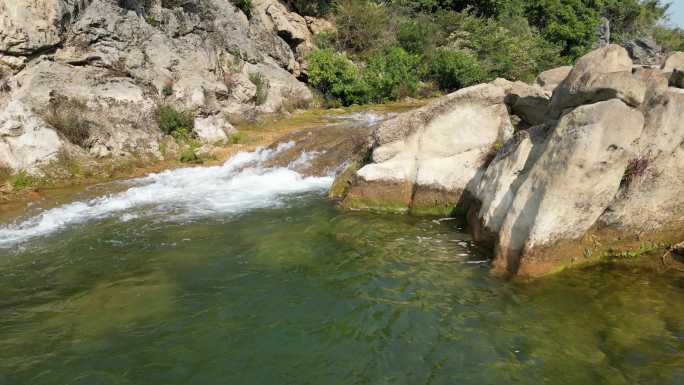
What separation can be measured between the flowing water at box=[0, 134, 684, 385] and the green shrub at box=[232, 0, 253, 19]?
19.5 m

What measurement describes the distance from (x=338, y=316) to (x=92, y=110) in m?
14.1

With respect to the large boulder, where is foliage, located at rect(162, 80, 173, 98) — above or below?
above

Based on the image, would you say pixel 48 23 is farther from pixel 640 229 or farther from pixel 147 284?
pixel 640 229

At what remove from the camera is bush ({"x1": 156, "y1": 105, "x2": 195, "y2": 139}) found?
56.3 feet

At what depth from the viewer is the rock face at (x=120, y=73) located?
14930mm

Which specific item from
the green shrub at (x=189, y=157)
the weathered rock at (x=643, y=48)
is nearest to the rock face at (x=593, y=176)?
the green shrub at (x=189, y=157)

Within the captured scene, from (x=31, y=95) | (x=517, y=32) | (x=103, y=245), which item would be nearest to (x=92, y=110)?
(x=31, y=95)

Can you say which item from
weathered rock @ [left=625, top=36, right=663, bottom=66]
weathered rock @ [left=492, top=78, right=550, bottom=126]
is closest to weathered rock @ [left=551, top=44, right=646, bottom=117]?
weathered rock @ [left=492, top=78, right=550, bottom=126]

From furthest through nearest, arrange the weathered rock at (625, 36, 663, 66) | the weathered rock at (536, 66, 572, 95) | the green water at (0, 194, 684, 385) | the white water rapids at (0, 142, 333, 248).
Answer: the weathered rock at (625, 36, 663, 66)
the weathered rock at (536, 66, 572, 95)
the white water rapids at (0, 142, 333, 248)
the green water at (0, 194, 684, 385)

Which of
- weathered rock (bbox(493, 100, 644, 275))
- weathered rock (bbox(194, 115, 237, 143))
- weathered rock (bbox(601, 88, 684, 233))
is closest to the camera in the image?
weathered rock (bbox(493, 100, 644, 275))

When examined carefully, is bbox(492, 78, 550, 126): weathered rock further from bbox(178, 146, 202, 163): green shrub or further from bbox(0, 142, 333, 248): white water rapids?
bbox(178, 146, 202, 163): green shrub

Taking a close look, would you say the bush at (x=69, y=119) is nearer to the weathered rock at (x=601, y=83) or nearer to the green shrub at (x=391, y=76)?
the green shrub at (x=391, y=76)

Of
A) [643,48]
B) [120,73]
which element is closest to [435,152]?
[120,73]

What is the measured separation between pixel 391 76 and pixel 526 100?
15.6 metres
